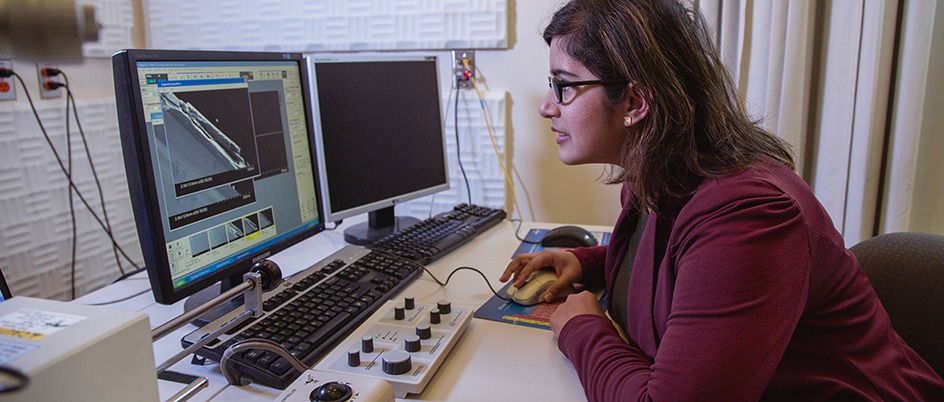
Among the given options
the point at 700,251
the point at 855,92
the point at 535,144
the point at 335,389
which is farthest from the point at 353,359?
the point at 855,92

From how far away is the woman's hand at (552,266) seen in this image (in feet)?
3.98

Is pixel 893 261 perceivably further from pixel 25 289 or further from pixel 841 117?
pixel 25 289

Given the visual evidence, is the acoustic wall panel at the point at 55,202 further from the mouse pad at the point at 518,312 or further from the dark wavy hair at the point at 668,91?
the dark wavy hair at the point at 668,91

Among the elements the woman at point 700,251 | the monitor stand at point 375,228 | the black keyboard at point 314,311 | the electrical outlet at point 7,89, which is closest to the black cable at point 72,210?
the electrical outlet at point 7,89

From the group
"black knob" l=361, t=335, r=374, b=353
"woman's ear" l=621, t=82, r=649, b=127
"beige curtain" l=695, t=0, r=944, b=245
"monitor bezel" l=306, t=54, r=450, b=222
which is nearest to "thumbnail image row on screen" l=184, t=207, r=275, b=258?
"monitor bezel" l=306, t=54, r=450, b=222

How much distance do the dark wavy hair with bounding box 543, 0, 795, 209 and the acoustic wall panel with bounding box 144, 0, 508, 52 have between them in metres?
1.06

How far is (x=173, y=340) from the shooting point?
101 cm

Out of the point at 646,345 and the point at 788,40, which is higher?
the point at 788,40

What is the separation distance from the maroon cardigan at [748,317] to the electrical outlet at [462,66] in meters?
1.19

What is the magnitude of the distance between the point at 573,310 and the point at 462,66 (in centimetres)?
121

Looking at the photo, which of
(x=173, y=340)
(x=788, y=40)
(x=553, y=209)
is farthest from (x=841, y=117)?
(x=173, y=340)

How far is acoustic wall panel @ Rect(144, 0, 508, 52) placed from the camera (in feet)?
6.44

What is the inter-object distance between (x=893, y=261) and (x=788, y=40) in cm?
83

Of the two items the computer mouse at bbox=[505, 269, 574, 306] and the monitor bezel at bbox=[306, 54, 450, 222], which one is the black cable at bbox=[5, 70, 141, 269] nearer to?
the monitor bezel at bbox=[306, 54, 450, 222]
